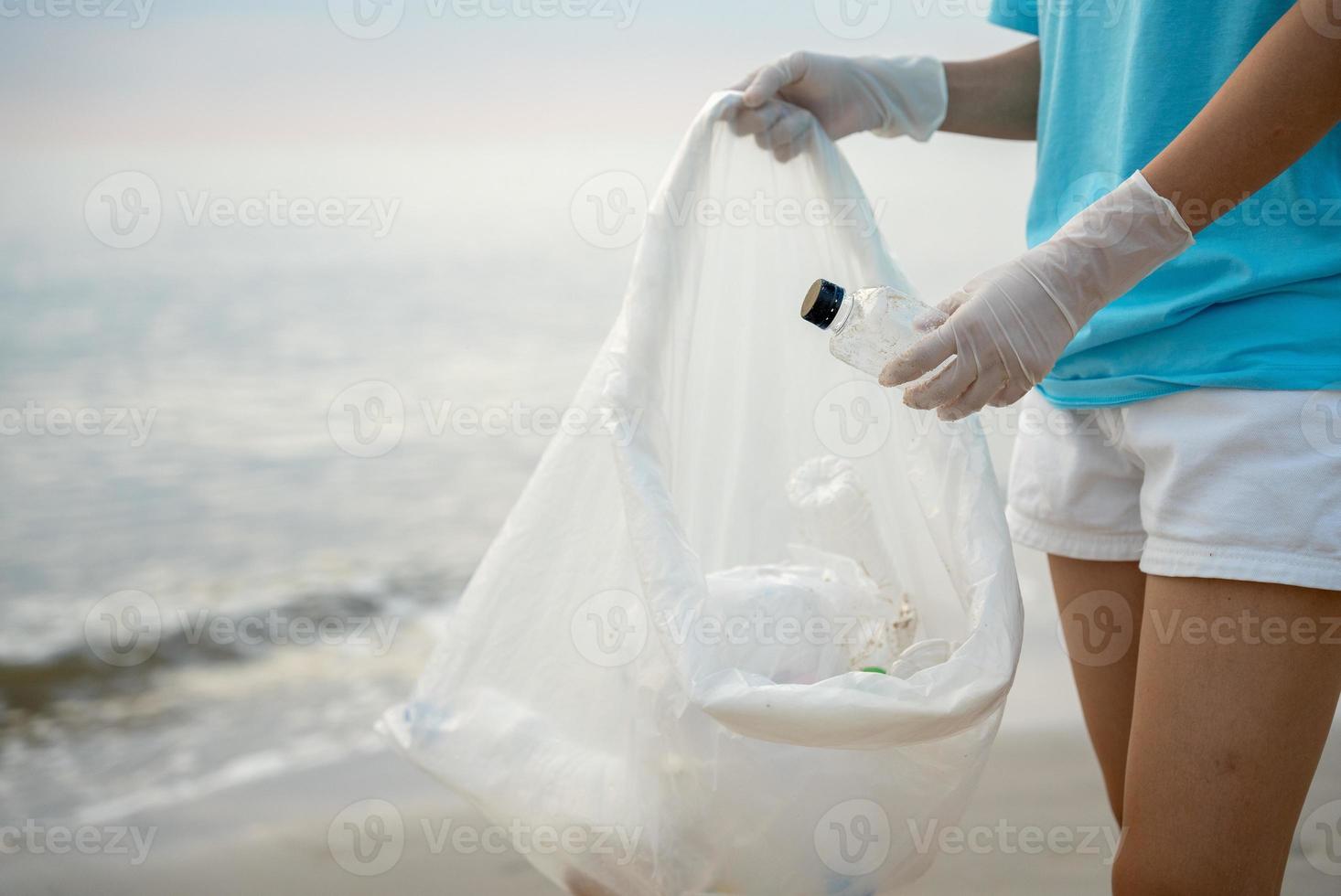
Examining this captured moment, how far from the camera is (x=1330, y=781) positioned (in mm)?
1946

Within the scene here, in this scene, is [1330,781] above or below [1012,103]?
below

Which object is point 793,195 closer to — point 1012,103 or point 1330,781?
point 1012,103

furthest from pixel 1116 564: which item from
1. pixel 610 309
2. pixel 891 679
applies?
pixel 610 309

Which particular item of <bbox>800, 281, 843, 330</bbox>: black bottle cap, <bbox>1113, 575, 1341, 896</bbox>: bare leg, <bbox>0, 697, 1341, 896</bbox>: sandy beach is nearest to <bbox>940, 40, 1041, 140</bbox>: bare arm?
<bbox>800, 281, 843, 330</bbox>: black bottle cap

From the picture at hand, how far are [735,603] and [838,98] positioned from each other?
0.57 meters

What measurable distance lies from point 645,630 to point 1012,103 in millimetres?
738

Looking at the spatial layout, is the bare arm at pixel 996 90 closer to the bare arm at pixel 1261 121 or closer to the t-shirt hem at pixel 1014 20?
the t-shirt hem at pixel 1014 20

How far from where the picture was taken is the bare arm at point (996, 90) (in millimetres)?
1218

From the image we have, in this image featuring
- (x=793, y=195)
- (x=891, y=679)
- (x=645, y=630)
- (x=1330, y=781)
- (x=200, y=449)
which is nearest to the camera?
(x=891, y=679)

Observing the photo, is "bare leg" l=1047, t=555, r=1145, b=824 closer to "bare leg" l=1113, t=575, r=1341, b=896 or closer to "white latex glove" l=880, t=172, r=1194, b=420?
"bare leg" l=1113, t=575, r=1341, b=896

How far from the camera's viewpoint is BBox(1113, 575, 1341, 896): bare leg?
2.70 ft

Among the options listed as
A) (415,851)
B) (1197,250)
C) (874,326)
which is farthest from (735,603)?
(415,851)

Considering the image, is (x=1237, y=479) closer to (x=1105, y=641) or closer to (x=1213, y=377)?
(x=1213, y=377)

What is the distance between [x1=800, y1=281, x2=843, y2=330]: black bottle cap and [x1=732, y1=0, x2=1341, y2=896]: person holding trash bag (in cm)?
7
